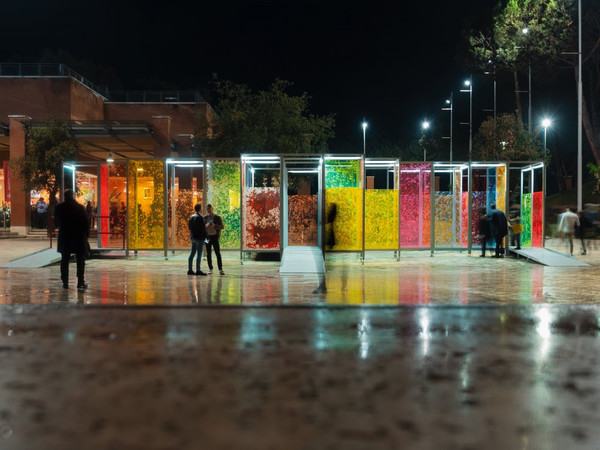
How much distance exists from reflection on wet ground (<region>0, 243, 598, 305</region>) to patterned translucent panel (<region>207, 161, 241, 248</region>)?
810mm

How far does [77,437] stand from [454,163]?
18930mm

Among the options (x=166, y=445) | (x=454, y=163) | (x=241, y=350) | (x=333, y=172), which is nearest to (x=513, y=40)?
(x=454, y=163)

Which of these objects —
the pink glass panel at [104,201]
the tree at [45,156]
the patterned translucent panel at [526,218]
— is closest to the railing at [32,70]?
the tree at [45,156]

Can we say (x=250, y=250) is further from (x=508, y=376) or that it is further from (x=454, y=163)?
(x=508, y=376)

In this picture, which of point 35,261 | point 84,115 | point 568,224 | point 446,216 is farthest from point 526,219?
point 84,115

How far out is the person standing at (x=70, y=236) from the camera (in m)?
13.2

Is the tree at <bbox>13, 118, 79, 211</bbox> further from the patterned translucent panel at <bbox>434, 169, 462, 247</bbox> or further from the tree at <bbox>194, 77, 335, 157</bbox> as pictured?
the patterned translucent panel at <bbox>434, 169, 462, 247</bbox>

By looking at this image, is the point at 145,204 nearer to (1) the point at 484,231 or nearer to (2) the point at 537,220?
(1) the point at 484,231

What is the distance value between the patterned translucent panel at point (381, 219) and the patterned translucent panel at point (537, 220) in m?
4.75

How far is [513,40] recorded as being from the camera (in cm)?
4122

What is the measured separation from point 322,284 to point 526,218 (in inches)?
438

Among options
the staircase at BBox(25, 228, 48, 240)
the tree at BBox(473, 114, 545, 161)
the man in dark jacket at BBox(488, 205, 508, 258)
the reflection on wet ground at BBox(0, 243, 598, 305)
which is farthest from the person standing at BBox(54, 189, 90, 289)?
the tree at BBox(473, 114, 545, 161)

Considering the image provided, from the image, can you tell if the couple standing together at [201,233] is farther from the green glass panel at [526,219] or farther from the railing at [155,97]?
the railing at [155,97]

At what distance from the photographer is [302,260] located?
1761 centimetres
